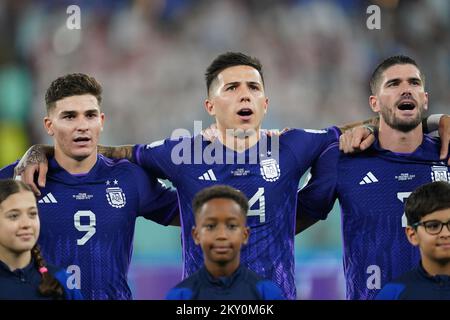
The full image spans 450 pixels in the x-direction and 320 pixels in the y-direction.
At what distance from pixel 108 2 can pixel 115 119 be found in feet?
5.00

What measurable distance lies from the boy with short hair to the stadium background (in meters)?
5.85

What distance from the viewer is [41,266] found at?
13.7 feet

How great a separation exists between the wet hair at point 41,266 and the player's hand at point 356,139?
6.04ft

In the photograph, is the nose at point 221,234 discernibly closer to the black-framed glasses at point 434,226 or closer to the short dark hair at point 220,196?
the short dark hair at point 220,196

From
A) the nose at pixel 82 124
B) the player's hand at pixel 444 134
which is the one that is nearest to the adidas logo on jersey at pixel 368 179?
the player's hand at pixel 444 134

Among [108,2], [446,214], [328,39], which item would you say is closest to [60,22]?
[108,2]

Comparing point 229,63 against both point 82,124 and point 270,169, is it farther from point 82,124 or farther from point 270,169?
point 82,124

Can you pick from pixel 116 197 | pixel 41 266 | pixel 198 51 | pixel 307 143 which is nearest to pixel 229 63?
pixel 307 143

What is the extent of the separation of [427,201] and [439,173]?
0.86 metres

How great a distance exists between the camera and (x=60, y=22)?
414 inches

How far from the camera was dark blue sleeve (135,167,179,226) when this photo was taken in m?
5.01

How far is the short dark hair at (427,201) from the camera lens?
4.12 metres
